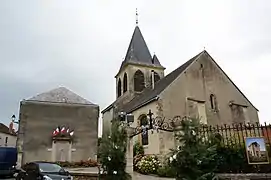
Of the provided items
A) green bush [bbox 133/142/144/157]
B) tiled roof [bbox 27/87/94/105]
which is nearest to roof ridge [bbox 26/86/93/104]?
tiled roof [bbox 27/87/94/105]

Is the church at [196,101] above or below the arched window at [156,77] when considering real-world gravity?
below

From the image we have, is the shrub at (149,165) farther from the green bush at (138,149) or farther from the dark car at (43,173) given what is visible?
the dark car at (43,173)

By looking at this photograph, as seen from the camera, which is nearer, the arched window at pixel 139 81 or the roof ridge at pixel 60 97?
the roof ridge at pixel 60 97

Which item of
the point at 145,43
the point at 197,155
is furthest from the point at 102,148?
the point at 145,43

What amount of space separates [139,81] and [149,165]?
20253 millimetres

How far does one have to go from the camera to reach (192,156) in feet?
25.1

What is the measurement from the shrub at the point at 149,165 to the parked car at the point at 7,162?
299 inches

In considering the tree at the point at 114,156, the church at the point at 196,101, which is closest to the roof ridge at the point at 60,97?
the church at the point at 196,101

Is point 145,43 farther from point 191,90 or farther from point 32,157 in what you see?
point 32,157

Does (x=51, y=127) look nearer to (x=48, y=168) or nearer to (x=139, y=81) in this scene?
(x=48, y=168)

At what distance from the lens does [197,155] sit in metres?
7.68

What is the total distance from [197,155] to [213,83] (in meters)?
17.2

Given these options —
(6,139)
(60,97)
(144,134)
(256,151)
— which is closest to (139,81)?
(60,97)

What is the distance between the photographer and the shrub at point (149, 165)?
633 inches
